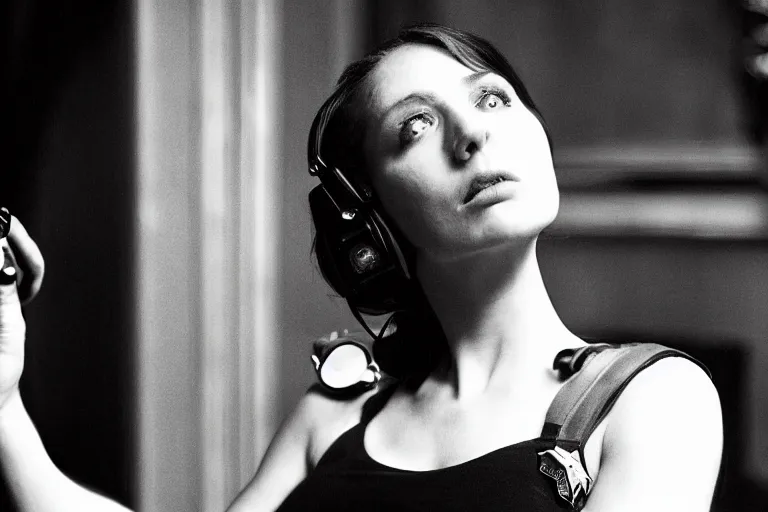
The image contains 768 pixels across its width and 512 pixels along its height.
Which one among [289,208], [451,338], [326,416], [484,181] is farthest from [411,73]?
[289,208]

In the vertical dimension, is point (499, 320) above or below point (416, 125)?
below

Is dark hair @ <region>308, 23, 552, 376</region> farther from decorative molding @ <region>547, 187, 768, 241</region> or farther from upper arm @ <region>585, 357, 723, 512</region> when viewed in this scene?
decorative molding @ <region>547, 187, 768, 241</region>

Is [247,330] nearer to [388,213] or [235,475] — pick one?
[235,475]

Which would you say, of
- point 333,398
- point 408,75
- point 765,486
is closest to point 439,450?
point 333,398

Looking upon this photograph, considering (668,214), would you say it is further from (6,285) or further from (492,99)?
(6,285)

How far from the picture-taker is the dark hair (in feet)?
3.18

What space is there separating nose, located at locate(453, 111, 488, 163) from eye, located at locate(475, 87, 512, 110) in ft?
0.10

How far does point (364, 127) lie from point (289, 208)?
35.6 inches

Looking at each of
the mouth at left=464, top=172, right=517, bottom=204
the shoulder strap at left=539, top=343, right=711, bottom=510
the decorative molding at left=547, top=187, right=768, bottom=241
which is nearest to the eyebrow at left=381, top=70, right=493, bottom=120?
the mouth at left=464, top=172, right=517, bottom=204


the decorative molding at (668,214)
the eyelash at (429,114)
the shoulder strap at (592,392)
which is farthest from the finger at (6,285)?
the decorative molding at (668,214)

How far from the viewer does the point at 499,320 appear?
0.94m

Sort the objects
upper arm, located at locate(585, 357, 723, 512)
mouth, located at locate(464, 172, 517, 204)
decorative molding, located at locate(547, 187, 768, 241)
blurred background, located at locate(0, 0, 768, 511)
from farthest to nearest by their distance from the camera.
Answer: decorative molding, located at locate(547, 187, 768, 241) → blurred background, located at locate(0, 0, 768, 511) → mouth, located at locate(464, 172, 517, 204) → upper arm, located at locate(585, 357, 723, 512)

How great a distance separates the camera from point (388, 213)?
98 cm

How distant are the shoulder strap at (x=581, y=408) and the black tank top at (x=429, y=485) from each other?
15mm
